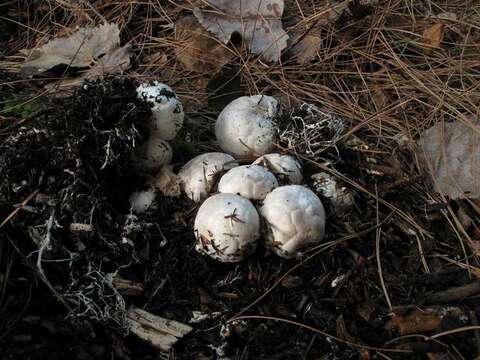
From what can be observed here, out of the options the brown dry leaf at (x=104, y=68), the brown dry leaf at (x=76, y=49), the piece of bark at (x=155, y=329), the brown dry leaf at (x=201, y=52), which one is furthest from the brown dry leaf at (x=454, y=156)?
the brown dry leaf at (x=76, y=49)

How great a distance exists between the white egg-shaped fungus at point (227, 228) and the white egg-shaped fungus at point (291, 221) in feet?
0.18

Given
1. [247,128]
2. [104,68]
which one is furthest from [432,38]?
[104,68]

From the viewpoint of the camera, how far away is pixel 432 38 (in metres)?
3.21

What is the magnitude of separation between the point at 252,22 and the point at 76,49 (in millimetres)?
969

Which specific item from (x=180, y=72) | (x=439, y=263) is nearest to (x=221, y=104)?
(x=180, y=72)

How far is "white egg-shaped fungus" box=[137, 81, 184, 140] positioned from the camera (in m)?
2.29

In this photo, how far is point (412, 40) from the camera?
324cm

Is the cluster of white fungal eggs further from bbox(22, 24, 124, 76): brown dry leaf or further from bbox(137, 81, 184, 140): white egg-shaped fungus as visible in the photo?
bbox(22, 24, 124, 76): brown dry leaf

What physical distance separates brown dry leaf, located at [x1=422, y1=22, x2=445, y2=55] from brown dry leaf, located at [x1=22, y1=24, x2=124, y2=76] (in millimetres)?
1685

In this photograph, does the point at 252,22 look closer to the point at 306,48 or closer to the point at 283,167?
the point at 306,48

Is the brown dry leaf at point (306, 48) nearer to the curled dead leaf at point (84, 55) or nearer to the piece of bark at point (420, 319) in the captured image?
the curled dead leaf at point (84, 55)

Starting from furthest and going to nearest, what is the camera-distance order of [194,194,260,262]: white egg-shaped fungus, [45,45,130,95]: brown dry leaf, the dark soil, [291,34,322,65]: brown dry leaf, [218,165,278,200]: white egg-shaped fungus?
[291,34,322,65]: brown dry leaf < [45,45,130,95]: brown dry leaf < [218,165,278,200]: white egg-shaped fungus < [194,194,260,262]: white egg-shaped fungus < the dark soil

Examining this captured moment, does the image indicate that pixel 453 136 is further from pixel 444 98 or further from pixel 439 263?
pixel 439 263

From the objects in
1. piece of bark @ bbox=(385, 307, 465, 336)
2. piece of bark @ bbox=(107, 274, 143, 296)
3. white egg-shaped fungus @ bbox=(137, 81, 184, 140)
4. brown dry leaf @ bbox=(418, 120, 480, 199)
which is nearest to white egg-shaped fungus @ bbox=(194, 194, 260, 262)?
piece of bark @ bbox=(107, 274, 143, 296)
